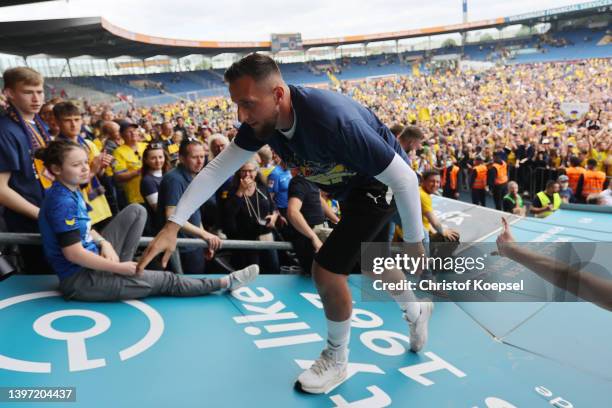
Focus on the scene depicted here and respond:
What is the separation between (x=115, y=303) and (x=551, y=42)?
168ft

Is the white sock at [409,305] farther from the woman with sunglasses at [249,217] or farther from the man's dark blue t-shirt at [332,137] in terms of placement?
the woman with sunglasses at [249,217]

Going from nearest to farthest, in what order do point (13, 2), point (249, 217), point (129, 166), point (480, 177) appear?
point (249, 217)
point (129, 166)
point (480, 177)
point (13, 2)

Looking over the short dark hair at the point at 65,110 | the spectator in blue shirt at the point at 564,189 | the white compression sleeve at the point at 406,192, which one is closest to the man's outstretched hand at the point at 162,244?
the white compression sleeve at the point at 406,192

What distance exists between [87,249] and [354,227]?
169cm

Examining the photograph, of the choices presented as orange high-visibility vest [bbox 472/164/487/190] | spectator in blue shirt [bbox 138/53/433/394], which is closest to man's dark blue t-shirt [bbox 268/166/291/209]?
spectator in blue shirt [bbox 138/53/433/394]

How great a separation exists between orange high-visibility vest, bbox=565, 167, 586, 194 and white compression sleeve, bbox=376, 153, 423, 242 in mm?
8177

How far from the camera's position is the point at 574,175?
876cm

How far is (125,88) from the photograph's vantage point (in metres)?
37.3

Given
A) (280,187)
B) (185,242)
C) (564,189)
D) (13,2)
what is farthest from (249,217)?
(13,2)

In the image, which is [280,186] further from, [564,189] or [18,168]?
[564,189]

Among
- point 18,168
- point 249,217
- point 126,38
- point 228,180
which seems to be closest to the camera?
point 18,168

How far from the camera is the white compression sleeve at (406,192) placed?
1972mm

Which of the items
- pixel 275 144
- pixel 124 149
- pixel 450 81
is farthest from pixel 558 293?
pixel 450 81

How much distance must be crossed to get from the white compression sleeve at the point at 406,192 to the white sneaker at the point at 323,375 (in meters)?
0.79
